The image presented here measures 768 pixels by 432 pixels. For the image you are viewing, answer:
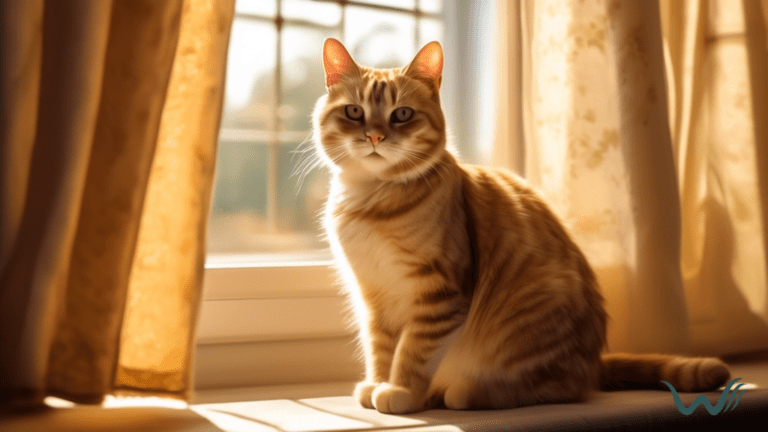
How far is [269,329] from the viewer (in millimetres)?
1334

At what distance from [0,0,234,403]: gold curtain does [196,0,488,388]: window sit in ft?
1.02

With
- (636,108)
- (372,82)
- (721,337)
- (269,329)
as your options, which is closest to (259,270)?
(269,329)

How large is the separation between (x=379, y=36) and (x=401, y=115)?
0.58 metres

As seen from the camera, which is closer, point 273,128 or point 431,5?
point 273,128

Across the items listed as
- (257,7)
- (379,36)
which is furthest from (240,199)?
(379,36)

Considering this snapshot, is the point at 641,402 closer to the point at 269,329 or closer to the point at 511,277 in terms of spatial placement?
the point at 511,277

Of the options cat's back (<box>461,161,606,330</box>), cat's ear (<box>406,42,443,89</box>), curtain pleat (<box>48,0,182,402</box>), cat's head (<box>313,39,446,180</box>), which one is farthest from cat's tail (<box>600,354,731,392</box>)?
curtain pleat (<box>48,0,182,402</box>)

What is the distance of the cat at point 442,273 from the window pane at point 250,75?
0.35 metres

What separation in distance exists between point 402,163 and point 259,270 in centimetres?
43

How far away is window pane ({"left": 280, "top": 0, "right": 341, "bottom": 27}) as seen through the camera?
60.3 inches

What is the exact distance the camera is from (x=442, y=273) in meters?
1.05

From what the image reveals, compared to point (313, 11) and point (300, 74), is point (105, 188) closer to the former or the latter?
point (300, 74)

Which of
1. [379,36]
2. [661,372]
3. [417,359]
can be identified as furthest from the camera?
[379,36]

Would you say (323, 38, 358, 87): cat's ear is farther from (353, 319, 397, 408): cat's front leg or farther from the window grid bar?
(353, 319, 397, 408): cat's front leg
